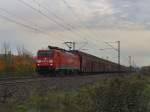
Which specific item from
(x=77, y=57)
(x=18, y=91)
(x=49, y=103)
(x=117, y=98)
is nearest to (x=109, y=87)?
(x=117, y=98)

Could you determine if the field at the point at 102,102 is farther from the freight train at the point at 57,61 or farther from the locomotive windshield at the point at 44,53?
the locomotive windshield at the point at 44,53

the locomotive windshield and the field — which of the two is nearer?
the field

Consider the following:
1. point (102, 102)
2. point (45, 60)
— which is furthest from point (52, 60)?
point (102, 102)

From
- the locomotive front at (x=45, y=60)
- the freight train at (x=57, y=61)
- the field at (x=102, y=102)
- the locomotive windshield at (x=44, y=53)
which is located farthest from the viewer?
the locomotive windshield at (x=44, y=53)

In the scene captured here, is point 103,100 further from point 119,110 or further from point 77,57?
point 77,57

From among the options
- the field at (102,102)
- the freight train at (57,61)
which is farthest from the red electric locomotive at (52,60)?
the field at (102,102)

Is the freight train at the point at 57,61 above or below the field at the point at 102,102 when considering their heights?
above

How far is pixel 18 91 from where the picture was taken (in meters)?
21.7

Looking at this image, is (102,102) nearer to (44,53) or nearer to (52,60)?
(52,60)

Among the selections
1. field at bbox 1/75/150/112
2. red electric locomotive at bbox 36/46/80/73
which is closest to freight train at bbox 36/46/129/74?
red electric locomotive at bbox 36/46/80/73

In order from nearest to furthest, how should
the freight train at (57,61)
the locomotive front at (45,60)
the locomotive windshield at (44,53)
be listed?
the locomotive front at (45,60), the freight train at (57,61), the locomotive windshield at (44,53)

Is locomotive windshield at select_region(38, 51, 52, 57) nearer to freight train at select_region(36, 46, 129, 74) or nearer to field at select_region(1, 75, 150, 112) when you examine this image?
freight train at select_region(36, 46, 129, 74)

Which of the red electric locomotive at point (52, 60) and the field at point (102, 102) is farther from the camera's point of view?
the red electric locomotive at point (52, 60)

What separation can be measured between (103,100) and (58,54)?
36654mm
